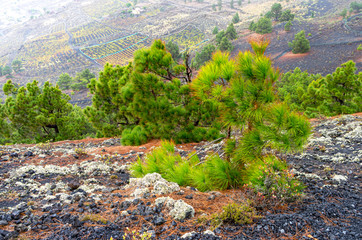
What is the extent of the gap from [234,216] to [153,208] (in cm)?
92

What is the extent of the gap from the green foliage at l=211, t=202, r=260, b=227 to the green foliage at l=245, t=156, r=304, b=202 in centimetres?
29

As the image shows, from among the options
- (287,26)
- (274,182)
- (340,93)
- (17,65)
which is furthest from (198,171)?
(17,65)

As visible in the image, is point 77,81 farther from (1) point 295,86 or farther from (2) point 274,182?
(2) point 274,182

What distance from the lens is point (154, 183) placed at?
3.34m

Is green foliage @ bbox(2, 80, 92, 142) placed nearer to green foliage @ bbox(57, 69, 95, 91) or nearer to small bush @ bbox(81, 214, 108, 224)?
small bush @ bbox(81, 214, 108, 224)

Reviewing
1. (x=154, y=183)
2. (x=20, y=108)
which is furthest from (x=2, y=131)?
(x=154, y=183)

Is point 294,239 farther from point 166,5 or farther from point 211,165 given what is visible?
point 166,5

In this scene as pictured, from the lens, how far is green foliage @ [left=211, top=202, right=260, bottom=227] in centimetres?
237

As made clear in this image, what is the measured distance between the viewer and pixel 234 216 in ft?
7.78

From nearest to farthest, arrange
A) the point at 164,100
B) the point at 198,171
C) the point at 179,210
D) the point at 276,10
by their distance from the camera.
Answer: the point at 179,210, the point at 198,171, the point at 164,100, the point at 276,10

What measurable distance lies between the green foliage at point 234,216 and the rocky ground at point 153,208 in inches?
2.6

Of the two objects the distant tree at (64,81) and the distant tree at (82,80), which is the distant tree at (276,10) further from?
the distant tree at (64,81)

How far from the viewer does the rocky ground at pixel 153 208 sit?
2.25 metres

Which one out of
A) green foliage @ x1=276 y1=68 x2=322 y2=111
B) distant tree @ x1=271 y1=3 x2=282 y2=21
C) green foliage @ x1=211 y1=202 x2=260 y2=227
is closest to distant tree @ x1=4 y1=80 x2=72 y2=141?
green foliage @ x1=211 y1=202 x2=260 y2=227
